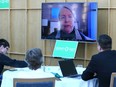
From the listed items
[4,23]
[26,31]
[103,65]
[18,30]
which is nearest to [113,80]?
[103,65]

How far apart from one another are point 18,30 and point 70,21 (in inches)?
60.6

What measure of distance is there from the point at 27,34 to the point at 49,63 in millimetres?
Answer: 854

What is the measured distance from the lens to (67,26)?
6098 mm

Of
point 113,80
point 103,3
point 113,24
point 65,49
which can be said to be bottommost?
point 113,80

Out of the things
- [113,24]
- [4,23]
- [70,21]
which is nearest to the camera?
[113,24]

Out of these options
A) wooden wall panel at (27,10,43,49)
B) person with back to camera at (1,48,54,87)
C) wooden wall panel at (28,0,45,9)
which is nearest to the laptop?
person with back to camera at (1,48,54,87)

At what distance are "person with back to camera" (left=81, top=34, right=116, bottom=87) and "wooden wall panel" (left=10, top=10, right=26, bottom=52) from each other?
3874 mm

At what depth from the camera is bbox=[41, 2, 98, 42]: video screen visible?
5.83 meters

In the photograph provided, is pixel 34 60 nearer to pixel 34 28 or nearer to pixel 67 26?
pixel 67 26

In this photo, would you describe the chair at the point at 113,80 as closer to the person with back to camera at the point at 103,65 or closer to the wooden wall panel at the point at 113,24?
the person with back to camera at the point at 103,65

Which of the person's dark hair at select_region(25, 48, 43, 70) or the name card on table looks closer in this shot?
the person's dark hair at select_region(25, 48, 43, 70)

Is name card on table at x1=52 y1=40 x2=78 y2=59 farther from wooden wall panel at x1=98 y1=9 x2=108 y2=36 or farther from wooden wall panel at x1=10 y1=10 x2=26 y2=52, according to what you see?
wooden wall panel at x1=10 y1=10 x2=26 y2=52

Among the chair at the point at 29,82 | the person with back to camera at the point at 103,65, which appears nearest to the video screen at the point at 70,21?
the person with back to camera at the point at 103,65

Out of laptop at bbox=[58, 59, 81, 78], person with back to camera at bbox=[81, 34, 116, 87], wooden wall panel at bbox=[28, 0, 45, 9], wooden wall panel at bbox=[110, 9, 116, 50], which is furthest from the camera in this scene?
wooden wall panel at bbox=[28, 0, 45, 9]
